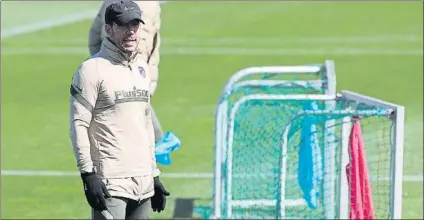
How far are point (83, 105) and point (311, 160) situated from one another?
3.15 meters

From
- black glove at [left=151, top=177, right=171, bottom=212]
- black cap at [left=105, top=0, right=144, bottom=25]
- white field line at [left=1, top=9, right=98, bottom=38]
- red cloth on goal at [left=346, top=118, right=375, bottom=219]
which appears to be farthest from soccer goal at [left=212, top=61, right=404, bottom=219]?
white field line at [left=1, top=9, right=98, bottom=38]

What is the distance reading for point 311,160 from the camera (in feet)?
28.3

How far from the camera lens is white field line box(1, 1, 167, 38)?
1823 centimetres

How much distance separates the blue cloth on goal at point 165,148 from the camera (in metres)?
7.63

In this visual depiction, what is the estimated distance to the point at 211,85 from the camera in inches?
575

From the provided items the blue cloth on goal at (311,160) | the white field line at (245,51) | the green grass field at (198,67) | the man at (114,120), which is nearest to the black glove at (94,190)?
the man at (114,120)

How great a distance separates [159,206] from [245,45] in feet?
35.3

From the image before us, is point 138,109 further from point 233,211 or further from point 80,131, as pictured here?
point 233,211

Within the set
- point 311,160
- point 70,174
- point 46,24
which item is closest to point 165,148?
point 311,160

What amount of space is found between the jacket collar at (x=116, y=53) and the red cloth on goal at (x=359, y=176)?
2.18 meters

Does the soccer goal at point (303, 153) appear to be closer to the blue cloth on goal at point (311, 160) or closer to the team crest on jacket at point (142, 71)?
the blue cloth on goal at point (311, 160)

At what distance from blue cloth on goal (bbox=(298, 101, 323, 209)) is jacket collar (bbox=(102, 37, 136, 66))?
2.78 metres

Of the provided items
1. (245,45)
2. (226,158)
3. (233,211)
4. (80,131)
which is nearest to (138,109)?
(80,131)

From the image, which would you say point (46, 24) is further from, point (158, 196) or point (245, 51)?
point (158, 196)
